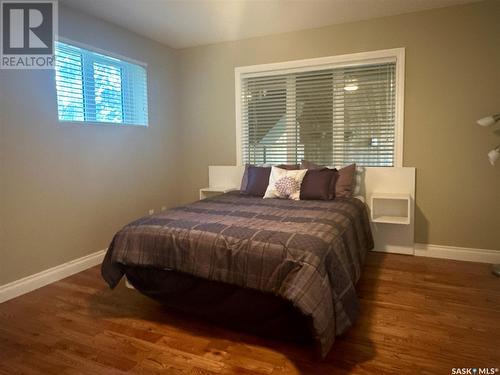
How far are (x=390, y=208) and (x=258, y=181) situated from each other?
1383 mm

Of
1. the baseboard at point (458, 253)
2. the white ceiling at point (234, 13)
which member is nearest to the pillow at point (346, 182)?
the baseboard at point (458, 253)

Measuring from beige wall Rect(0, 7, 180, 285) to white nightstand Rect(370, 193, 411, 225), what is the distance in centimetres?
249

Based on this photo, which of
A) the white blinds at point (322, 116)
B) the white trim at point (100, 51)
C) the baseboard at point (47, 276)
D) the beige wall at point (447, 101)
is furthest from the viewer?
the white blinds at point (322, 116)

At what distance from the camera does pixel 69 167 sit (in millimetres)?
2963

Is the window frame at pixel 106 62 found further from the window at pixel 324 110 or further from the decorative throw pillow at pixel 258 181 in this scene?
the decorative throw pillow at pixel 258 181

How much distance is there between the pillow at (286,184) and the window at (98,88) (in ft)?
5.54

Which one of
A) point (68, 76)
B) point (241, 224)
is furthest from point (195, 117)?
point (241, 224)

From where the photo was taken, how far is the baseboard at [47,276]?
254 centimetres

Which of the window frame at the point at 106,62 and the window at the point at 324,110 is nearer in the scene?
the window frame at the point at 106,62

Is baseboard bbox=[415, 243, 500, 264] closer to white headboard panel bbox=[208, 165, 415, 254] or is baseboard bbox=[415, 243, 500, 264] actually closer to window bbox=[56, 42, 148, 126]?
white headboard panel bbox=[208, 165, 415, 254]

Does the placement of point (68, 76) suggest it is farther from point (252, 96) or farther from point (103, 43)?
point (252, 96)

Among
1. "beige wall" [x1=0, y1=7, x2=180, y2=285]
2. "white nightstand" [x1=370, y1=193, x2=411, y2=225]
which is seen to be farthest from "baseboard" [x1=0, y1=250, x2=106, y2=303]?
"white nightstand" [x1=370, y1=193, x2=411, y2=225]

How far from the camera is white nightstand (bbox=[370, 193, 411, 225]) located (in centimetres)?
319

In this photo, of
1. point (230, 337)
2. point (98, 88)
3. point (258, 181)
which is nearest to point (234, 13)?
point (98, 88)
